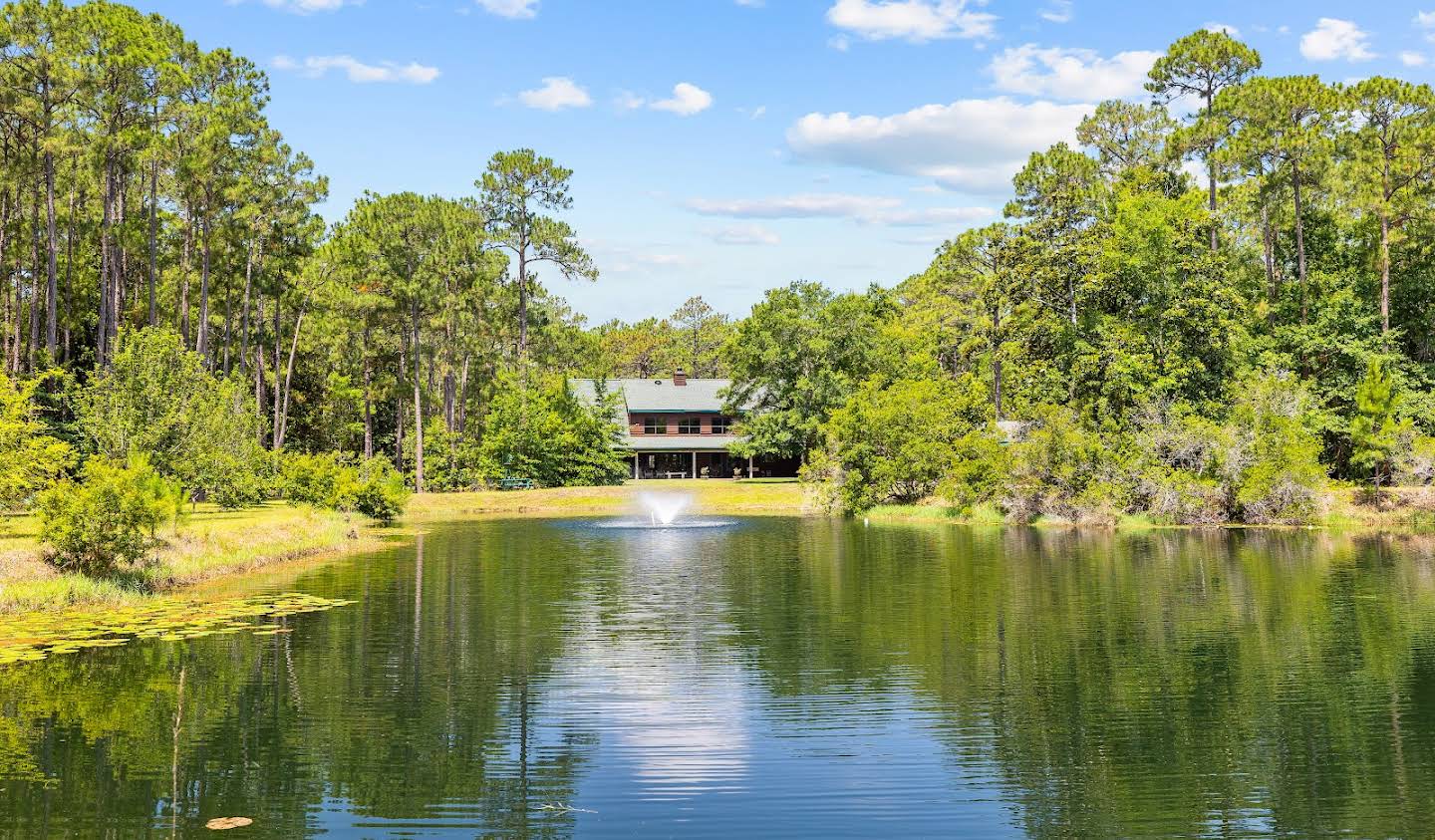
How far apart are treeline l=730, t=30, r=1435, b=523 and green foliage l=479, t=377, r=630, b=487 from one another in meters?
21.5

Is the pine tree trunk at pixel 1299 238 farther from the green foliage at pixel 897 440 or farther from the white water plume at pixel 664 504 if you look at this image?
the white water plume at pixel 664 504

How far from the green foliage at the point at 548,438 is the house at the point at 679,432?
→ 1129 centimetres

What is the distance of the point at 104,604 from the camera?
23.5 m

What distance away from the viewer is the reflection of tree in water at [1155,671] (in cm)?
1105

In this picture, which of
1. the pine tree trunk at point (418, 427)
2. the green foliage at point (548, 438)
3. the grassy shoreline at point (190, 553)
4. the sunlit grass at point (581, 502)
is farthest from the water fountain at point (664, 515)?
the pine tree trunk at point (418, 427)

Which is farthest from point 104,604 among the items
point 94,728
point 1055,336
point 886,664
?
point 1055,336

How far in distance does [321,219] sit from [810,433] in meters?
37.1

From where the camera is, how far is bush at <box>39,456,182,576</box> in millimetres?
23703

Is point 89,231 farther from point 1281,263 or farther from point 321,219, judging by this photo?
point 1281,263

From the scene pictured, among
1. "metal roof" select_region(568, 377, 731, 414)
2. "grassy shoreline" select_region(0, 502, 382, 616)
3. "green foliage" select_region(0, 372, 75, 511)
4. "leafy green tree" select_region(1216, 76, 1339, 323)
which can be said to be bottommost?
"grassy shoreline" select_region(0, 502, 382, 616)

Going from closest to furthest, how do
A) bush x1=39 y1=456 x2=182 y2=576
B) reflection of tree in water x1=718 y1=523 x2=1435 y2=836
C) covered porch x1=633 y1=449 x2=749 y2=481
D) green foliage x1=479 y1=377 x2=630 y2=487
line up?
reflection of tree in water x1=718 y1=523 x2=1435 y2=836, bush x1=39 y1=456 x2=182 y2=576, green foliage x1=479 y1=377 x2=630 y2=487, covered porch x1=633 y1=449 x2=749 y2=481

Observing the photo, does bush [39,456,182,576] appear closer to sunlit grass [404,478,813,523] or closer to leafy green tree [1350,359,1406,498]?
sunlit grass [404,478,813,523]

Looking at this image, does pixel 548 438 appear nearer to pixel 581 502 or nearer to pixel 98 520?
pixel 581 502

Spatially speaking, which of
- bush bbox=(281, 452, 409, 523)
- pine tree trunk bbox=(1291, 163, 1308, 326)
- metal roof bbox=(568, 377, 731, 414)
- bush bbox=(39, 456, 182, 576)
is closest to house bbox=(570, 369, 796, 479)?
metal roof bbox=(568, 377, 731, 414)
